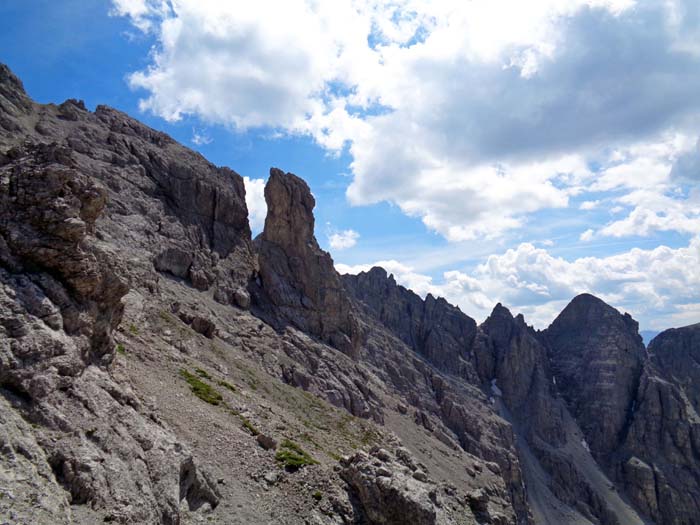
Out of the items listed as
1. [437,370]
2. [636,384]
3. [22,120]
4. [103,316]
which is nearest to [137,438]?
[103,316]

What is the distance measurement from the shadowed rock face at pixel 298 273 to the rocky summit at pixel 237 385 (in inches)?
16.0

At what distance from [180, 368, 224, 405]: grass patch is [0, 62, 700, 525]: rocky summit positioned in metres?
0.39

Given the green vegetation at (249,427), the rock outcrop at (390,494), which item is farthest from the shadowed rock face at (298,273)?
the rock outcrop at (390,494)

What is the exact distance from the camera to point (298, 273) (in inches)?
4195

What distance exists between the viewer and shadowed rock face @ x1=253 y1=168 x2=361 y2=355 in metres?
100

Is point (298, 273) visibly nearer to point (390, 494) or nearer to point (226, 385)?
point (226, 385)

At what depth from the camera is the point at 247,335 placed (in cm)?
8094

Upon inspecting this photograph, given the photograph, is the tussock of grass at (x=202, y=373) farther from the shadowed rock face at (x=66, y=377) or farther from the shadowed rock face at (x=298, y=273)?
the shadowed rock face at (x=298, y=273)

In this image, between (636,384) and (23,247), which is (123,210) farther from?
(636,384)

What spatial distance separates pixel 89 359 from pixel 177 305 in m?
44.6

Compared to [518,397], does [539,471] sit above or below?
below

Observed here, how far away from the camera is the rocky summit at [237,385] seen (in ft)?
73.4

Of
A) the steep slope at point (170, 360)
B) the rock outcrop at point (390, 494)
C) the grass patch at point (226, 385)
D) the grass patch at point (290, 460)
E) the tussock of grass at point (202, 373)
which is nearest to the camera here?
the steep slope at point (170, 360)

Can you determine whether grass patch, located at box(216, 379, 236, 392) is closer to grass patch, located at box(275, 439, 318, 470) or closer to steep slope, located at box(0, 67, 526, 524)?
steep slope, located at box(0, 67, 526, 524)
